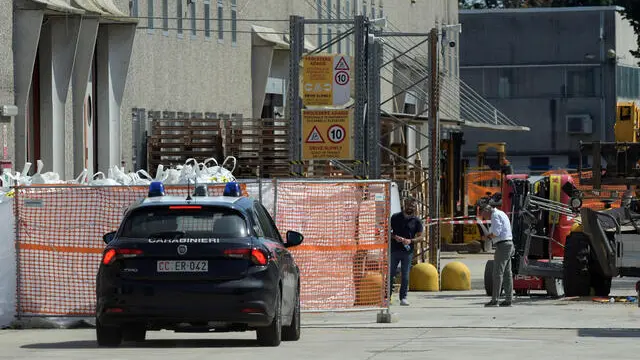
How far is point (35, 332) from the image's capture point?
20016 millimetres

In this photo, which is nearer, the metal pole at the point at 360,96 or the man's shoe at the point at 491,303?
the man's shoe at the point at 491,303

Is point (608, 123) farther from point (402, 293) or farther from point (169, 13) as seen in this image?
point (402, 293)

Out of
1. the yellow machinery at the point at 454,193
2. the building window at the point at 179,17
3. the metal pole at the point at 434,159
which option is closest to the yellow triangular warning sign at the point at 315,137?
the metal pole at the point at 434,159

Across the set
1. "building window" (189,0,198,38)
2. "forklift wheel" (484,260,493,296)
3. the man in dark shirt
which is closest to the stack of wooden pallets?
"building window" (189,0,198,38)

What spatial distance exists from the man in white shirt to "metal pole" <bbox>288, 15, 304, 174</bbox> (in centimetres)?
871

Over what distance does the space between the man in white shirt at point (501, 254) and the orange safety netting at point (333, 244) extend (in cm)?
338

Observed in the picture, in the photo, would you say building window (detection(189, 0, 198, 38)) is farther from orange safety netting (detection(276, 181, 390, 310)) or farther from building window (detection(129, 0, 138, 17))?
orange safety netting (detection(276, 181, 390, 310))

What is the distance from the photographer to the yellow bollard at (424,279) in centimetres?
3162

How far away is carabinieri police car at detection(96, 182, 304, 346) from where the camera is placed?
16688 mm

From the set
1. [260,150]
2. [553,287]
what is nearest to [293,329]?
[553,287]

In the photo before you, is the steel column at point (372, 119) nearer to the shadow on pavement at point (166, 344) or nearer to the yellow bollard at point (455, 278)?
the yellow bollard at point (455, 278)

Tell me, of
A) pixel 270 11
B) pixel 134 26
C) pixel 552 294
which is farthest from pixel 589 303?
pixel 270 11

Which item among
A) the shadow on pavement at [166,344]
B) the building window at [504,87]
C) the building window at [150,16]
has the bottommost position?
the shadow on pavement at [166,344]

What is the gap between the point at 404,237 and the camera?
27.2m
